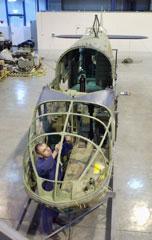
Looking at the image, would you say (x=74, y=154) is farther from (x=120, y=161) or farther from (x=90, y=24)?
(x=90, y=24)

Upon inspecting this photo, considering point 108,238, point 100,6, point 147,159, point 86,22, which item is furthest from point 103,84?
point 100,6

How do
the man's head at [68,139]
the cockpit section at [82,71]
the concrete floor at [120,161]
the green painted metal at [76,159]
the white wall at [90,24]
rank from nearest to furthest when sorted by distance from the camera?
the green painted metal at [76,159], the concrete floor at [120,161], the man's head at [68,139], the cockpit section at [82,71], the white wall at [90,24]

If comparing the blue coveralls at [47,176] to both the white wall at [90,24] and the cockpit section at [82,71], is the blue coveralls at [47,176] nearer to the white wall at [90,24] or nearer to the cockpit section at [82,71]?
the cockpit section at [82,71]

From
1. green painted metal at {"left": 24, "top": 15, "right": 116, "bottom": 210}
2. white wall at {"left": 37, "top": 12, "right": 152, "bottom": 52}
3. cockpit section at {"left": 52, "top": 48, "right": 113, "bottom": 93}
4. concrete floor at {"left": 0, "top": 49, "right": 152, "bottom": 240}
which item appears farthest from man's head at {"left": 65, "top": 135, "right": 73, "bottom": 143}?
white wall at {"left": 37, "top": 12, "right": 152, "bottom": 52}

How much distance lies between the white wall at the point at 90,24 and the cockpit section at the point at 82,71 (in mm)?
10382

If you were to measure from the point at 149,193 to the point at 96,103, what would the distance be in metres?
1.89

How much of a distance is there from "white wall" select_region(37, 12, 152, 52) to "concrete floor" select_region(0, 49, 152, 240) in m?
7.36

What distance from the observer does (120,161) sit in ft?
20.0

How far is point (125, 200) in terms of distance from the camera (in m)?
4.95

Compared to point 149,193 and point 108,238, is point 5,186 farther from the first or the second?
point 149,193

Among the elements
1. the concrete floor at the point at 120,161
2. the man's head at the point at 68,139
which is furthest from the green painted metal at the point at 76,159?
the concrete floor at the point at 120,161

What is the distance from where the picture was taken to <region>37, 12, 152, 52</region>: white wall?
58.0 ft

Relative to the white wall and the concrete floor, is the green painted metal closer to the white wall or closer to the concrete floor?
the concrete floor

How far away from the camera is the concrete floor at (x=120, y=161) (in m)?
4.43
